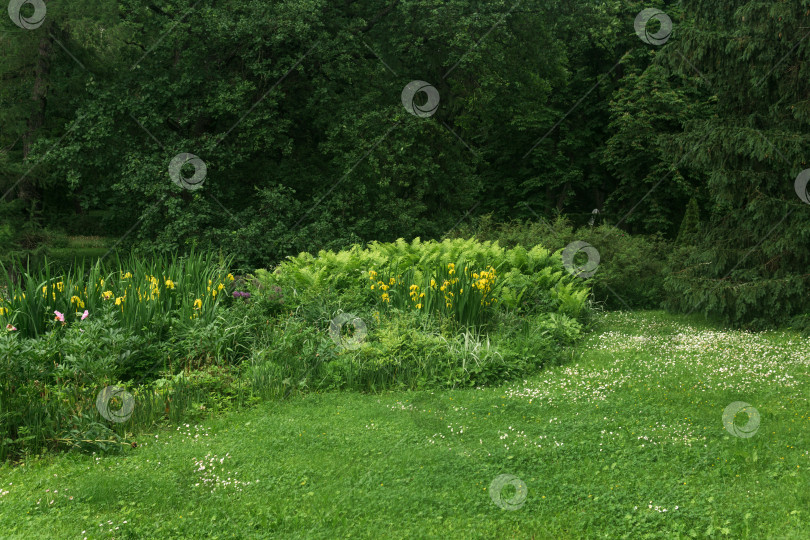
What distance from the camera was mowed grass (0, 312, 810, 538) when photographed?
4062 millimetres

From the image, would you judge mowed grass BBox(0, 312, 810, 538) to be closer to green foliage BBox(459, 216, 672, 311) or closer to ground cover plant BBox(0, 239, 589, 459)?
ground cover plant BBox(0, 239, 589, 459)

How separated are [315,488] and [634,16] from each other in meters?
24.3

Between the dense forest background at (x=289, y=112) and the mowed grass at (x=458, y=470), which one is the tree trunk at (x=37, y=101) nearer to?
the dense forest background at (x=289, y=112)

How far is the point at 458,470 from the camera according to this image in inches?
188

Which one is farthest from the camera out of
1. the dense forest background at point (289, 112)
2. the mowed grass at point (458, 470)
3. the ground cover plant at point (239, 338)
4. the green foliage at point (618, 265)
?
the dense forest background at point (289, 112)

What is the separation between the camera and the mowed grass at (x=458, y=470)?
4.06m

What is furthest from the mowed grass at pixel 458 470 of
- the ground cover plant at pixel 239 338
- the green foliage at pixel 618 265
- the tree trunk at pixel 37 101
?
the tree trunk at pixel 37 101

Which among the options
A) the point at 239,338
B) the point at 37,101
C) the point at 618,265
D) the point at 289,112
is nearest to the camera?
the point at 239,338

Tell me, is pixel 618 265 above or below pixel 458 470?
below

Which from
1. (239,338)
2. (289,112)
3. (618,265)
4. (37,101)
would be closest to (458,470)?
(239,338)

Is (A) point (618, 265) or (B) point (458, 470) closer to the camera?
(B) point (458, 470)

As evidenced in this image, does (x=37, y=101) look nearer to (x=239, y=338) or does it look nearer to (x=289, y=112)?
(x=289, y=112)

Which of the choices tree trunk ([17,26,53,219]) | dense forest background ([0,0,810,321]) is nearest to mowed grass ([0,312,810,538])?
dense forest background ([0,0,810,321])

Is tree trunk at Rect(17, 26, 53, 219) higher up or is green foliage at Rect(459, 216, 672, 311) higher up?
tree trunk at Rect(17, 26, 53, 219)
